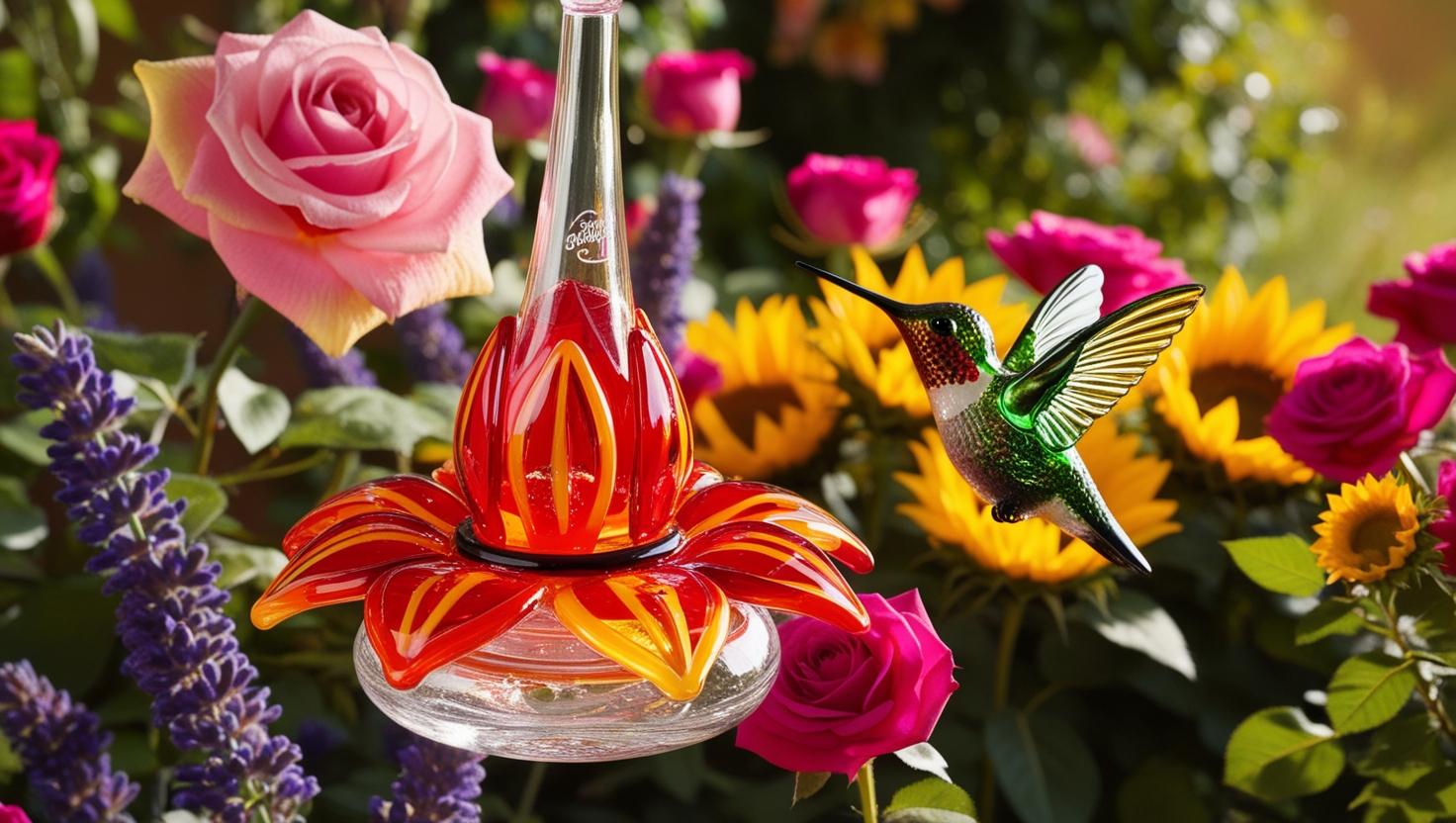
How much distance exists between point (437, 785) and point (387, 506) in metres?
0.12

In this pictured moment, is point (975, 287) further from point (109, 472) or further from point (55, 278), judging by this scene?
point (55, 278)

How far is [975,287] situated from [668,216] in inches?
7.0

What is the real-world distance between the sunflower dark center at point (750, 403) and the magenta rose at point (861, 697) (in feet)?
1.10

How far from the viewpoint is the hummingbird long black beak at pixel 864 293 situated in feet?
1.36

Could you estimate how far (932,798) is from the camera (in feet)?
1.82

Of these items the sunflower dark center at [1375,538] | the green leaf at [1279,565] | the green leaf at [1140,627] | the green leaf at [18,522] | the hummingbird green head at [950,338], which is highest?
the hummingbird green head at [950,338]

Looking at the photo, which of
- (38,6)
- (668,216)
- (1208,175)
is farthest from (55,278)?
(1208,175)

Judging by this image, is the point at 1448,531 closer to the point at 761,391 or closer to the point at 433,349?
the point at 761,391

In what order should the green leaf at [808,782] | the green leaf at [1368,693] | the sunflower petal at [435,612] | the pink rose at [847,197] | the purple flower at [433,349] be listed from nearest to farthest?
the sunflower petal at [435,612] → the green leaf at [808,782] → the green leaf at [1368,693] → the purple flower at [433,349] → the pink rose at [847,197]

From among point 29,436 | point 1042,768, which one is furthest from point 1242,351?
point 29,436

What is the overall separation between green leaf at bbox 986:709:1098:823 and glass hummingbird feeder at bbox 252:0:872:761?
29 cm

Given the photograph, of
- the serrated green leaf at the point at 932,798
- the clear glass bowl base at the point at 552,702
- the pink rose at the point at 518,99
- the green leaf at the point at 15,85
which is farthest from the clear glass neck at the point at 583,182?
the green leaf at the point at 15,85

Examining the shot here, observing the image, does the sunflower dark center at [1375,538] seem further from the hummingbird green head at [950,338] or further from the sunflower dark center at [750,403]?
the sunflower dark center at [750,403]

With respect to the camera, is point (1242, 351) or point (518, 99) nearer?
point (1242, 351)
